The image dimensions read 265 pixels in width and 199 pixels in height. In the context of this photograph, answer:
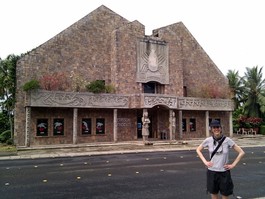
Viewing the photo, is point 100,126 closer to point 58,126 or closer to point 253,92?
point 58,126

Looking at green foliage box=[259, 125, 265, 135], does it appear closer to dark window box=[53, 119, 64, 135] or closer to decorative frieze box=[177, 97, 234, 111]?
decorative frieze box=[177, 97, 234, 111]

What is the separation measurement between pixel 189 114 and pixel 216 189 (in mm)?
27479

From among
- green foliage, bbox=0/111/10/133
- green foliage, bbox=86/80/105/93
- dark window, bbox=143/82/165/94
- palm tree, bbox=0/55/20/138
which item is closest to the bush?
palm tree, bbox=0/55/20/138

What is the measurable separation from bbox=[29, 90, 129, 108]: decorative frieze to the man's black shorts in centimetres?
1962

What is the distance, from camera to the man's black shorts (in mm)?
4754

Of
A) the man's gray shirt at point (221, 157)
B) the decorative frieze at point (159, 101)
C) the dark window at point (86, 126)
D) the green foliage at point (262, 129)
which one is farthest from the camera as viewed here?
the green foliage at point (262, 129)

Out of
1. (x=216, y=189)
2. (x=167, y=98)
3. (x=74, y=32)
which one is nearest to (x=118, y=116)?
(x=167, y=98)

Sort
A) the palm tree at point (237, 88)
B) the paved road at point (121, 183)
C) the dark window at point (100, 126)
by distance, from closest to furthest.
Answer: the paved road at point (121, 183) → the dark window at point (100, 126) → the palm tree at point (237, 88)

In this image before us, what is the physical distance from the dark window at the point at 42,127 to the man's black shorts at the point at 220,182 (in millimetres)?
21297

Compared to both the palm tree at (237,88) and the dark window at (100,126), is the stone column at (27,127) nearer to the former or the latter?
the dark window at (100,126)

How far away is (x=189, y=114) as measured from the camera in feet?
105

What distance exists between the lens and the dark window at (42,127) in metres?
23.8

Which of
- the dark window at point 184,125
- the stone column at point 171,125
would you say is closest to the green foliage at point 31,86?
the stone column at point 171,125

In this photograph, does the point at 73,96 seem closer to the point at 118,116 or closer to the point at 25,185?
the point at 118,116
